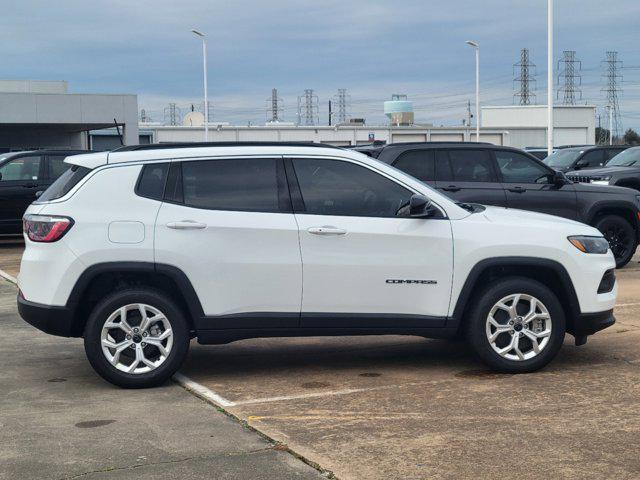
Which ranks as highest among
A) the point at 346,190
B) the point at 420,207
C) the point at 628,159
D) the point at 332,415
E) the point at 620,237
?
the point at 628,159

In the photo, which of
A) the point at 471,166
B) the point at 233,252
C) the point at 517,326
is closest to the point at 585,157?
the point at 471,166

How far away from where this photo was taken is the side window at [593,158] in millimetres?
25369

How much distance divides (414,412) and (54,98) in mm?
40255

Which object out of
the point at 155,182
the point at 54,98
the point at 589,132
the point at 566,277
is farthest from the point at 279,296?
the point at 589,132

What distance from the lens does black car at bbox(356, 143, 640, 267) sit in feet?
43.5

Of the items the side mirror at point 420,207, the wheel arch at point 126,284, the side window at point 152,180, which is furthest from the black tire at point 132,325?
the side mirror at point 420,207

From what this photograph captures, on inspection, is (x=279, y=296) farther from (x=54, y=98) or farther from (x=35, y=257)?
(x=54, y=98)

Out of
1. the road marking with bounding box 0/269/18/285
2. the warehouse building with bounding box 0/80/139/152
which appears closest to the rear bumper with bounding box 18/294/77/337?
the road marking with bounding box 0/269/18/285

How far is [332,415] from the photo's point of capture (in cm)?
643

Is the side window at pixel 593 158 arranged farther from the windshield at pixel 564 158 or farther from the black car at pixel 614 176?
the black car at pixel 614 176

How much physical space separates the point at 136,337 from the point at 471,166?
7.36 metres

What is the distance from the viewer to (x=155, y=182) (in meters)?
7.39

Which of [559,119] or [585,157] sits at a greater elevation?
[559,119]

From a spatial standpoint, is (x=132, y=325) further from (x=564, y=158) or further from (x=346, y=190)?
(x=564, y=158)
